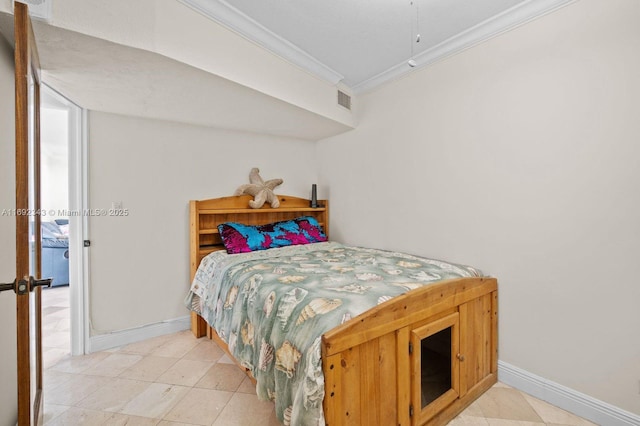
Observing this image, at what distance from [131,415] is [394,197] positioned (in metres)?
2.46

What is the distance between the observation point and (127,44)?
1433 millimetres

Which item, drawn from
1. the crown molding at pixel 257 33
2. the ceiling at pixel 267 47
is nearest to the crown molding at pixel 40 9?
the ceiling at pixel 267 47

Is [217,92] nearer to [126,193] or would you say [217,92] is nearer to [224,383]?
[126,193]

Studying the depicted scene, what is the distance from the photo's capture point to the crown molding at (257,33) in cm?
169

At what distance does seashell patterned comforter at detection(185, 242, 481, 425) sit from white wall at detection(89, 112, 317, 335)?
40 centimetres

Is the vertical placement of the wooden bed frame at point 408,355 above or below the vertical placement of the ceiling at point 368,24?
below

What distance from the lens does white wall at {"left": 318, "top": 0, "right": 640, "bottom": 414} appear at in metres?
1.43

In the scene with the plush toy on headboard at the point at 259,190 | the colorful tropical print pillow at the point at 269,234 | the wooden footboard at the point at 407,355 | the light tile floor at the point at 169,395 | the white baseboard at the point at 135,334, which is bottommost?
the light tile floor at the point at 169,395

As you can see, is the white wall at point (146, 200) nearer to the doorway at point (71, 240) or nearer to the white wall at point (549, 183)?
the doorway at point (71, 240)

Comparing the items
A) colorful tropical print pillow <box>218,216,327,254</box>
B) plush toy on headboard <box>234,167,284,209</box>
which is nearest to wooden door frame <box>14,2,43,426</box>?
colorful tropical print pillow <box>218,216,327,254</box>

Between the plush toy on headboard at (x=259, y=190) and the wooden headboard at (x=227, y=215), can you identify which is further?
the plush toy on headboard at (x=259, y=190)

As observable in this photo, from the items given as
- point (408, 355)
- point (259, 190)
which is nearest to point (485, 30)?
point (408, 355)

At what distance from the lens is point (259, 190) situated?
3.00 m

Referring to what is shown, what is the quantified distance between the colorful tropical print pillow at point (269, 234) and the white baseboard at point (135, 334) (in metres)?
0.96
